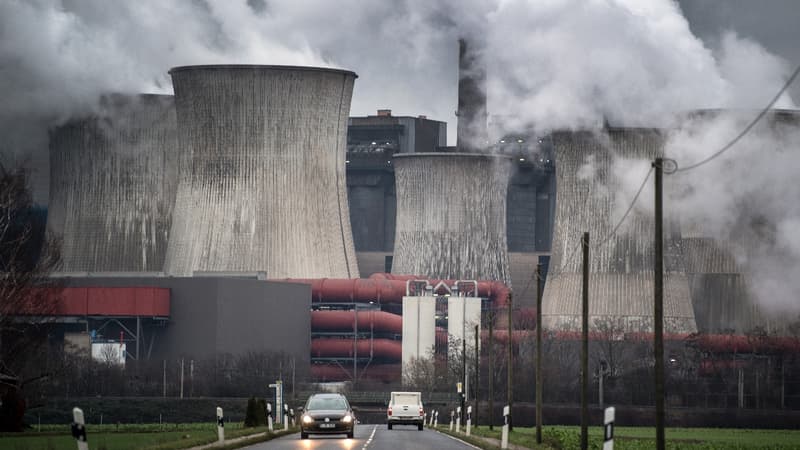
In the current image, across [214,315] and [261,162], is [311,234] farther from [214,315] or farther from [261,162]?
[214,315]

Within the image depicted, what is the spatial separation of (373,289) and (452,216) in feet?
21.7

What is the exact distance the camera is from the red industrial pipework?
85.6m

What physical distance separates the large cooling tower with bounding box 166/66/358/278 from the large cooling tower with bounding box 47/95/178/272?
9.43m

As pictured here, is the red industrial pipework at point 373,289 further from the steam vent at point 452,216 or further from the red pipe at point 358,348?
the red pipe at point 358,348

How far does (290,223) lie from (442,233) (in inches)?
948

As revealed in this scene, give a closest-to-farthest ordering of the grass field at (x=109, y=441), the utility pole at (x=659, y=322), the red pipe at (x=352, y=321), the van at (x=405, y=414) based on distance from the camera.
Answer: the utility pole at (x=659, y=322), the grass field at (x=109, y=441), the van at (x=405, y=414), the red pipe at (x=352, y=321)

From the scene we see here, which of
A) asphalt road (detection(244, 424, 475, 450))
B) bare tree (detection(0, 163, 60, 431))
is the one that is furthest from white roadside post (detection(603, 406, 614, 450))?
bare tree (detection(0, 163, 60, 431))

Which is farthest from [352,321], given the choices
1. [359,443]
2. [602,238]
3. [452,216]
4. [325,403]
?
[359,443]

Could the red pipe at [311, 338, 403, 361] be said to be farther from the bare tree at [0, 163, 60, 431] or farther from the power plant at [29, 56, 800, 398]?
the bare tree at [0, 163, 60, 431]

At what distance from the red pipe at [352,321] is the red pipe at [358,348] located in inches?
23.8

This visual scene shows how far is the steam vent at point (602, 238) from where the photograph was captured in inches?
3036

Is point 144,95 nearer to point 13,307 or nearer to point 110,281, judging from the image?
point 110,281

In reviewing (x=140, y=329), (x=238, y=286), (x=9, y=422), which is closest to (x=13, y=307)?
(x=9, y=422)

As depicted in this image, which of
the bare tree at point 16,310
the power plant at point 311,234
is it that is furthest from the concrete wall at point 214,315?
the bare tree at point 16,310
